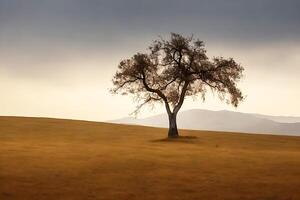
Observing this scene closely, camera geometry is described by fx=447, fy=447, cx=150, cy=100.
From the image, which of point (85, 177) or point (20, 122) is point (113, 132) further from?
point (85, 177)

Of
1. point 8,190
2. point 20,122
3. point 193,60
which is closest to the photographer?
point 8,190

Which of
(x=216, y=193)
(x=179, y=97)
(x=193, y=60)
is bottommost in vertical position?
(x=216, y=193)

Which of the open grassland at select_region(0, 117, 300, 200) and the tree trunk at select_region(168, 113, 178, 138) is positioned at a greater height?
the tree trunk at select_region(168, 113, 178, 138)

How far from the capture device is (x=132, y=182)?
18.0 metres

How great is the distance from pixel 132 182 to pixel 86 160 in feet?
25.5

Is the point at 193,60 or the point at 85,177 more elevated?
the point at 193,60

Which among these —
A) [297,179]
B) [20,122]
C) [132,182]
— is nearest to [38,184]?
[132,182]

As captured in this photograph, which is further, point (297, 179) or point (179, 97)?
point (179, 97)

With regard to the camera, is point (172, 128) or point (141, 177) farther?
point (172, 128)

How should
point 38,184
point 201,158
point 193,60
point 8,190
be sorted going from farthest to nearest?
point 193,60
point 201,158
point 38,184
point 8,190

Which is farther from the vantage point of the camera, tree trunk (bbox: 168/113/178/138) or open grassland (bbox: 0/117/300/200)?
tree trunk (bbox: 168/113/178/138)

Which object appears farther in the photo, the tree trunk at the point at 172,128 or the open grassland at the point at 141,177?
the tree trunk at the point at 172,128

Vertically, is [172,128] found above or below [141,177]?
above

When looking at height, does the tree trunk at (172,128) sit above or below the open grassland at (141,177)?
above
